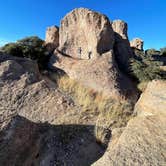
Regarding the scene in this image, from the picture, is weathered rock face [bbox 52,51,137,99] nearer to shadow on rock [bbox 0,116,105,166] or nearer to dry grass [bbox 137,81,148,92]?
dry grass [bbox 137,81,148,92]

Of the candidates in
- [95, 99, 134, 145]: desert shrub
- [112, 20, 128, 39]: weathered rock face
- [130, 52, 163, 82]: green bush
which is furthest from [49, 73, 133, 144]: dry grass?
[112, 20, 128, 39]: weathered rock face

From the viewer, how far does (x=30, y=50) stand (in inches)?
752

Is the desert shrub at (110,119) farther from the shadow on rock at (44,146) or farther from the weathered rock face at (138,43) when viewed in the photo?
the weathered rock face at (138,43)

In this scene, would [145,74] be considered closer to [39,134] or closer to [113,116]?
[113,116]

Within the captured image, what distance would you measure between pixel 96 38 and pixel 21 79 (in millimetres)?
7973

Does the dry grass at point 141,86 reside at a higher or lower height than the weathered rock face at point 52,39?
lower

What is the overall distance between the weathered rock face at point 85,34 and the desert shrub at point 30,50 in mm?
1696

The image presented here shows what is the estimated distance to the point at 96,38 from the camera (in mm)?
16859

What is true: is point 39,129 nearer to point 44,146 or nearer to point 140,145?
point 44,146

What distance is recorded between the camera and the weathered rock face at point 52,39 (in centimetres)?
2014

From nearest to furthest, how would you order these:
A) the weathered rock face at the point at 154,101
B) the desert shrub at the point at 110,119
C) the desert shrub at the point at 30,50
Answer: the desert shrub at the point at 110,119 < the weathered rock face at the point at 154,101 < the desert shrub at the point at 30,50

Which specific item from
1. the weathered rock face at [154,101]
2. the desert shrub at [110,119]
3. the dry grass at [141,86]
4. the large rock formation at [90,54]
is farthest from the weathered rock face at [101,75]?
the desert shrub at [110,119]

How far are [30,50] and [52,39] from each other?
2.43m

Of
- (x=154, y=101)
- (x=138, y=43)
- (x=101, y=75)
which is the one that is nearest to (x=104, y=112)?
(x=154, y=101)
